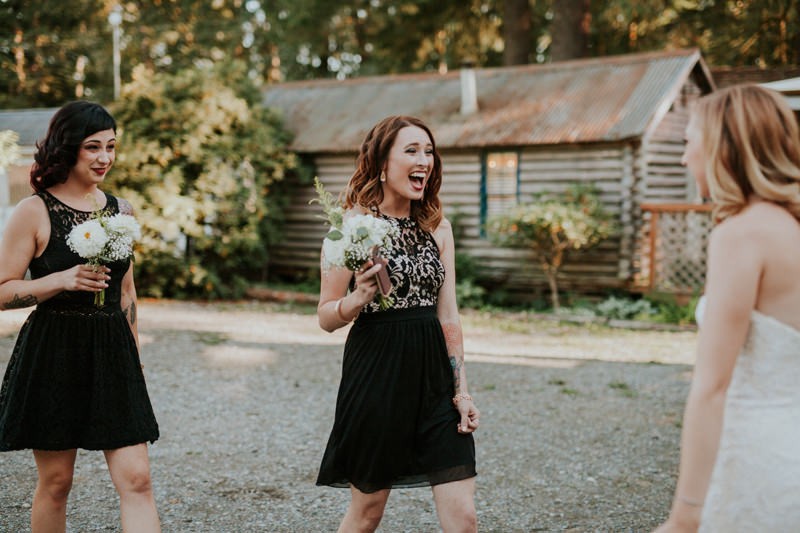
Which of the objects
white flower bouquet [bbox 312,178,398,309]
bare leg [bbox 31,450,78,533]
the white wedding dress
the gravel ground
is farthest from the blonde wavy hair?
the gravel ground

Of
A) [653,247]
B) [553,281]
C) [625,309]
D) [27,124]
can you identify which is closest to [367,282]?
[625,309]

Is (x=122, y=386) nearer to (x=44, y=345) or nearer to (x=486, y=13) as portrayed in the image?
(x=44, y=345)

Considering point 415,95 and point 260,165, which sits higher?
point 415,95

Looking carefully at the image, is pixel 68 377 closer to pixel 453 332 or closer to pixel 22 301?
pixel 22 301

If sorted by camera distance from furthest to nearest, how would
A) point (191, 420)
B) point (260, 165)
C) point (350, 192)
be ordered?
point (260, 165) → point (191, 420) → point (350, 192)

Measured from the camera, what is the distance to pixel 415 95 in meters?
18.3

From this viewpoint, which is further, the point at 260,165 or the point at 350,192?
the point at 260,165

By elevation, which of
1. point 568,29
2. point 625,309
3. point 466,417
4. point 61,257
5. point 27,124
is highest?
point 568,29

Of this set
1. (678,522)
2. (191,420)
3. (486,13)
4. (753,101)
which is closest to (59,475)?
(678,522)

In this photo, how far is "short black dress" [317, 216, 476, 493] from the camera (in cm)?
329

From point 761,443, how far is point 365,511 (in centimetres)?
169

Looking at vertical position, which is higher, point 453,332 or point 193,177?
point 193,177

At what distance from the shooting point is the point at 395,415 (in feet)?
10.8

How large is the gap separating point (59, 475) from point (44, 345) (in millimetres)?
544
